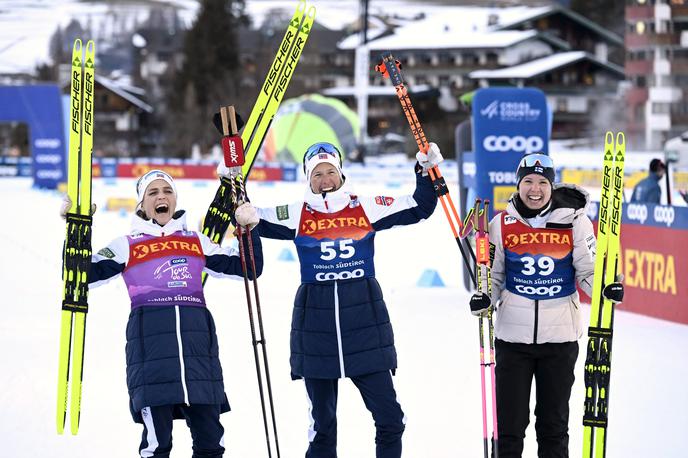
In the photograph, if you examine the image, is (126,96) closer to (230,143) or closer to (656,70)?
(656,70)

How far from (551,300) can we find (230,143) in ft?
5.09

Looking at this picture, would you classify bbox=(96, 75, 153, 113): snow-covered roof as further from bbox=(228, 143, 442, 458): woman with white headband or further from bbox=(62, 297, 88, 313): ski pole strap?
bbox=(228, 143, 442, 458): woman with white headband


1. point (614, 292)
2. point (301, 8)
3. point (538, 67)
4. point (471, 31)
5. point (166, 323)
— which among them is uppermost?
point (471, 31)

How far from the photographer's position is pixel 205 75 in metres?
77.2

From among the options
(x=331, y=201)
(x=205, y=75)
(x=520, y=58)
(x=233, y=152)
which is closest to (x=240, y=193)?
(x=233, y=152)

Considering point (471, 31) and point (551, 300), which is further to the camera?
point (471, 31)

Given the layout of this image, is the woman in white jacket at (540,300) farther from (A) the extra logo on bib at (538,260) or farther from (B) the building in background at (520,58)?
(B) the building in background at (520,58)

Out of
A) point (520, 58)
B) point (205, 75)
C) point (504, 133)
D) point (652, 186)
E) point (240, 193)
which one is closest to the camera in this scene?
point (240, 193)

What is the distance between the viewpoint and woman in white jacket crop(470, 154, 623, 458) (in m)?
4.98

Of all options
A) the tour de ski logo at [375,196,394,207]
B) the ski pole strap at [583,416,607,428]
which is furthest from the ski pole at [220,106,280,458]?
the ski pole strap at [583,416,607,428]

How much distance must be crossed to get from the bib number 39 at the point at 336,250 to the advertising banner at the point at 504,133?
23.0 ft

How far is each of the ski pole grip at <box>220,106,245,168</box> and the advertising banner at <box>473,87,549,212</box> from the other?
21.9 ft

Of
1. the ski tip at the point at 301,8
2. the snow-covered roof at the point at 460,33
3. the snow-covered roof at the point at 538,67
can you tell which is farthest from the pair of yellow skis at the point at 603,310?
the snow-covered roof at the point at 460,33

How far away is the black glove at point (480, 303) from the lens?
15.8 ft
